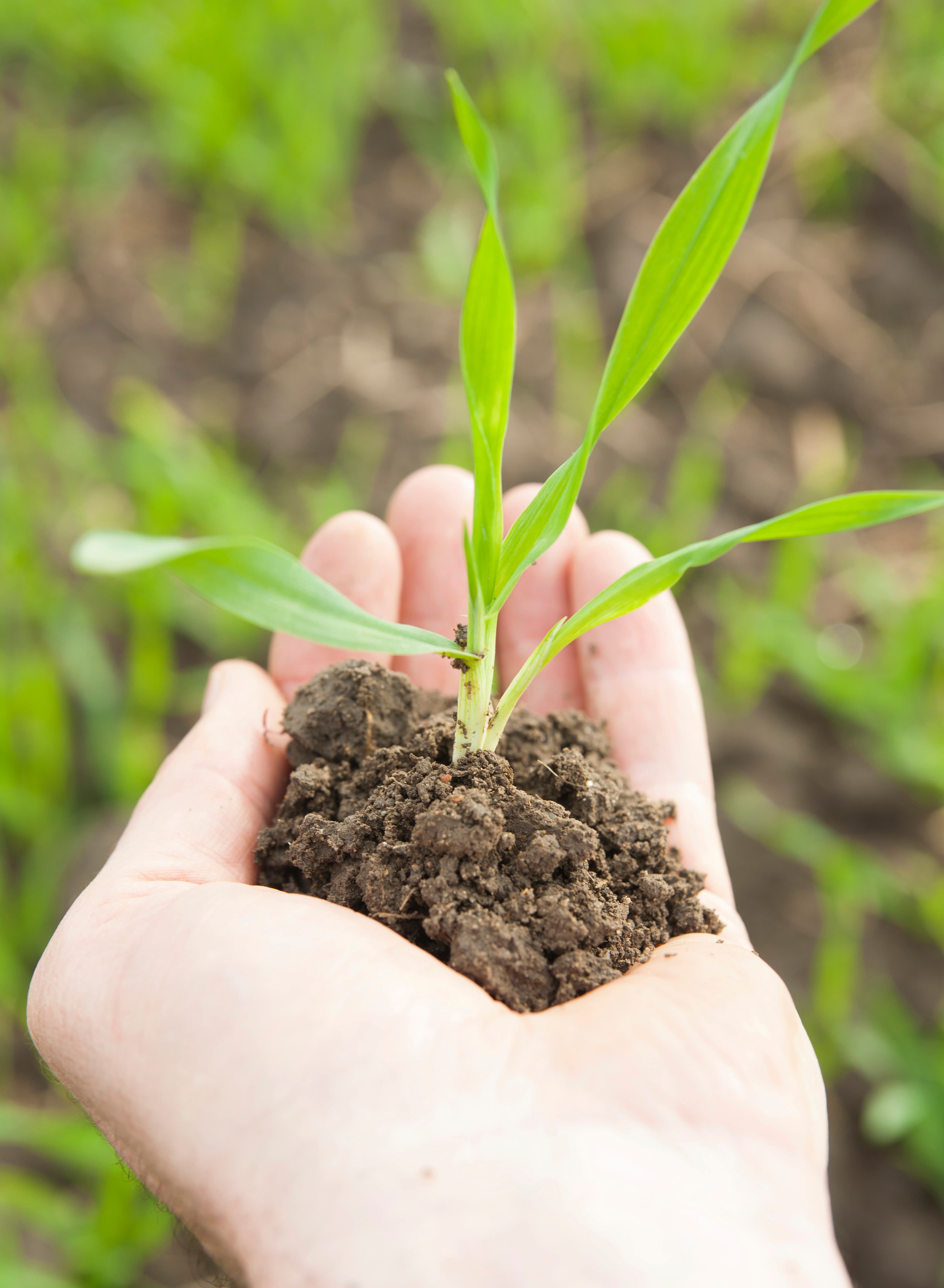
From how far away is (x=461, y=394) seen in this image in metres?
2.47

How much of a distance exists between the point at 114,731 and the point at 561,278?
185 centimetres

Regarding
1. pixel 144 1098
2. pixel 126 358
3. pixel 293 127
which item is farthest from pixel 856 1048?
pixel 293 127

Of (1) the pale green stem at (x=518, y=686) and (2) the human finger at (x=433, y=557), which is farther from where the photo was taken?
(2) the human finger at (x=433, y=557)

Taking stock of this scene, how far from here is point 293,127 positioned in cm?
258

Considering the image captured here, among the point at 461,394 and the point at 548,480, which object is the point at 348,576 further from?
the point at 461,394

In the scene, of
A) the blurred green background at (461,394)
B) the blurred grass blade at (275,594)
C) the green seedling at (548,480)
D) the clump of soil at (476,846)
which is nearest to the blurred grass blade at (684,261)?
the green seedling at (548,480)

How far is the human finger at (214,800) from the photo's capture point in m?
1.03

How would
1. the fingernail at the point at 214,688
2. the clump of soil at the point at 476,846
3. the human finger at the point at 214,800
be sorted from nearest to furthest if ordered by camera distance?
the clump of soil at the point at 476,846 → the human finger at the point at 214,800 → the fingernail at the point at 214,688

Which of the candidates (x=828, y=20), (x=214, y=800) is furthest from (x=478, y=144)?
(x=214, y=800)

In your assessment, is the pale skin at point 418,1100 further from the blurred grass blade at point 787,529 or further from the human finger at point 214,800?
the blurred grass blade at point 787,529

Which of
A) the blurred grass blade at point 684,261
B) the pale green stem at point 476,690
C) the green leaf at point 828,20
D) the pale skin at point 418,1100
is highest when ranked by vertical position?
the green leaf at point 828,20

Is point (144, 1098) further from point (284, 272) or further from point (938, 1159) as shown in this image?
point (284, 272)

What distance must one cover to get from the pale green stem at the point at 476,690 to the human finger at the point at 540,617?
46 centimetres

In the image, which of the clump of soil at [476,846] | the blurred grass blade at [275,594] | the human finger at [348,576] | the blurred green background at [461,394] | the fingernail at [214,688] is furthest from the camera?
the blurred green background at [461,394]
